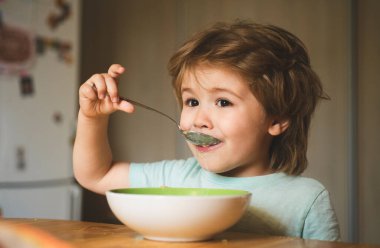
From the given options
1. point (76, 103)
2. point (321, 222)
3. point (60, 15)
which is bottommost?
point (321, 222)

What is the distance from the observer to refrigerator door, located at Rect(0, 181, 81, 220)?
2513 millimetres

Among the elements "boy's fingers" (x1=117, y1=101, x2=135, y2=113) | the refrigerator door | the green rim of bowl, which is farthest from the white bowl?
the refrigerator door

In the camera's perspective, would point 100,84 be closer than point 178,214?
No

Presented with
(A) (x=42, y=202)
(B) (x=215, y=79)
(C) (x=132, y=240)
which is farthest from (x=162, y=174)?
(A) (x=42, y=202)

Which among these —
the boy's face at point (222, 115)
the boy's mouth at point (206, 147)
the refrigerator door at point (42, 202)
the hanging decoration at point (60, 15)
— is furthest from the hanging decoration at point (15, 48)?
the boy's mouth at point (206, 147)

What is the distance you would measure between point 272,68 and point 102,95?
17.0 inches

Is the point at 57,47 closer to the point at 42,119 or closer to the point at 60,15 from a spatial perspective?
the point at 60,15

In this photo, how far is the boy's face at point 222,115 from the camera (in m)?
1.04

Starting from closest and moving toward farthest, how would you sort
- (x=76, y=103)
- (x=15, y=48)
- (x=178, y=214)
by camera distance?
1. (x=178, y=214)
2. (x=15, y=48)
3. (x=76, y=103)

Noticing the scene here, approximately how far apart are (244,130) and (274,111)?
0.12 m

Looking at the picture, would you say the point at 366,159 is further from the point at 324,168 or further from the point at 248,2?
the point at 248,2

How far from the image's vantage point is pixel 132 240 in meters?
0.65

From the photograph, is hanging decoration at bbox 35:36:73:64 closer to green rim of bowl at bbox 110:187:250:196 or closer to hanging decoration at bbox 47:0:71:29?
hanging decoration at bbox 47:0:71:29

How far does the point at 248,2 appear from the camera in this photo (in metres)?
3.18
